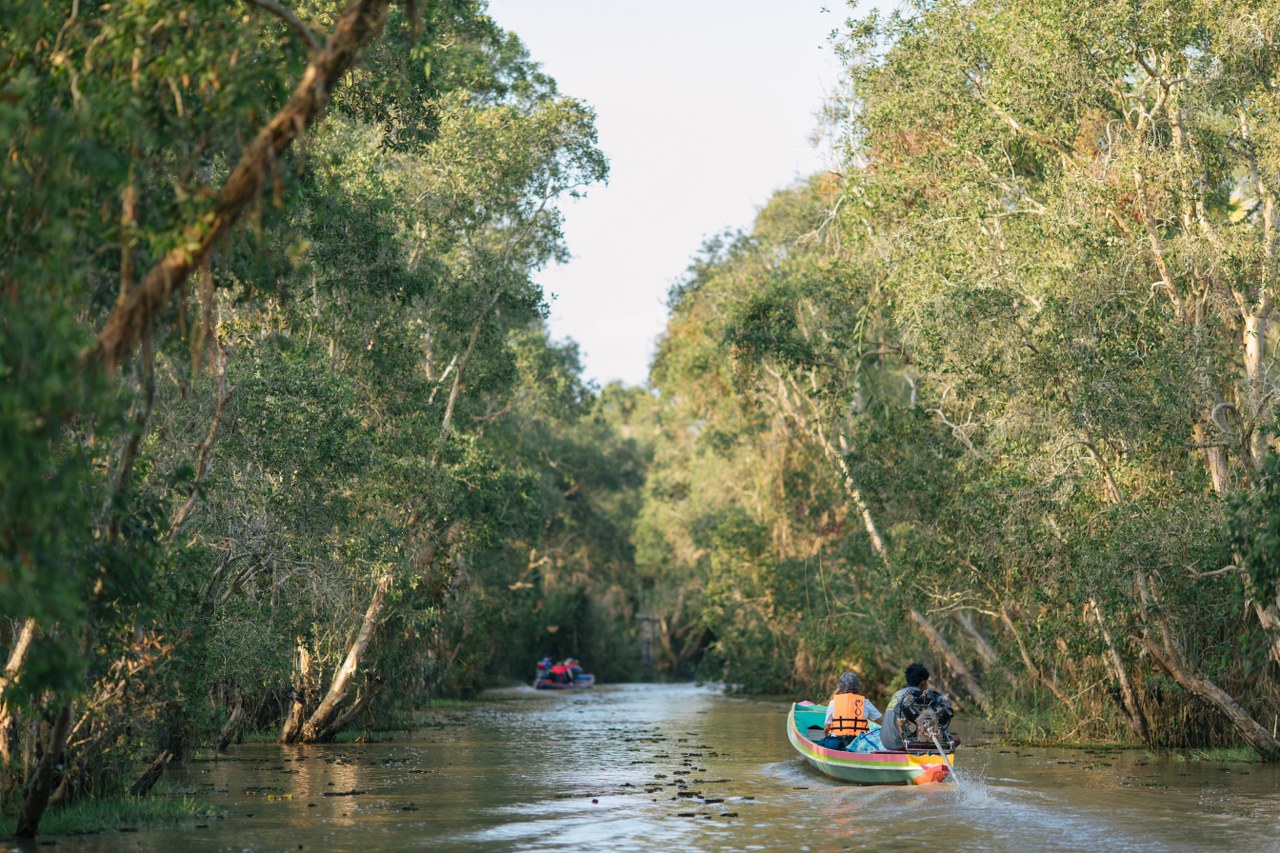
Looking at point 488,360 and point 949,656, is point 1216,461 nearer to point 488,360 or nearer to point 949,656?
point 949,656

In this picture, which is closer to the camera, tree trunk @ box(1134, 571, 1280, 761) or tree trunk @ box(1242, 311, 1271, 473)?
tree trunk @ box(1242, 311, 1271, 473)

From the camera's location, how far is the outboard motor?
18.4 metres

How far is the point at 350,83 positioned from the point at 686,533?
37696 mm

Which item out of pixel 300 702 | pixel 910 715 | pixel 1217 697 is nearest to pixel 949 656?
pixel 1217 697

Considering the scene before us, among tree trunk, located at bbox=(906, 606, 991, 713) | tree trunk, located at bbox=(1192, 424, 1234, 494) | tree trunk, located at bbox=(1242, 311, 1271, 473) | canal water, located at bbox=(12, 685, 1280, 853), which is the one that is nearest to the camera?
canal water, located at bbox=(12, 685, 1280, 853)

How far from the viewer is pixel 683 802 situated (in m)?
16.4

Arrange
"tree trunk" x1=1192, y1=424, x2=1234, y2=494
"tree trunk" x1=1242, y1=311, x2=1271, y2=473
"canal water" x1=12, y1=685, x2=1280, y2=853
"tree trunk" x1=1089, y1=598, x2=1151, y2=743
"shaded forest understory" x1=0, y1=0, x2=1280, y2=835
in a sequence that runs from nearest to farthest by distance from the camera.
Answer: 1. "shaded forest understory" x1=0, y1=0, x2=1280, y2=835
2. "canal water" x1=12, y1=685, x2=1280, y2=853
3. "tree trunk" x1=1242, y1=311, x2=1271, y2=473
4. "tree trunk" x1=1192, y1=424, x2=1234, y2=494
5. "tree trunk" x1=1089, y1=598, x2=1151, y2=743

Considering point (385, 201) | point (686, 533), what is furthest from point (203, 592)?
point (686, 533)

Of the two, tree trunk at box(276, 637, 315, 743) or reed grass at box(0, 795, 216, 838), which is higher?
tree trunk at box(276, 637, 315, 743)

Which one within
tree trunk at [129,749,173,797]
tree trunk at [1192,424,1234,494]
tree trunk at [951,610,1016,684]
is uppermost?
tree trunk at [1192,424,1234,494]

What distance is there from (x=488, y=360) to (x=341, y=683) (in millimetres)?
8253

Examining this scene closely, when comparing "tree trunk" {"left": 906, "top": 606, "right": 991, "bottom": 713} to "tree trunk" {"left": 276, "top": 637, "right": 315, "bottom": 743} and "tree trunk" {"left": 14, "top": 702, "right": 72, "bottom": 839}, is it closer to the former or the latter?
"tree trunk" {"left": 276, "top": 637, "right": 315, "bottom": 743}

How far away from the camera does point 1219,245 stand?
20344 mm

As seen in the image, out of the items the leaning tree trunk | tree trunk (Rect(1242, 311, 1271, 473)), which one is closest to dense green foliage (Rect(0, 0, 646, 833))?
the leaning tree trunk
